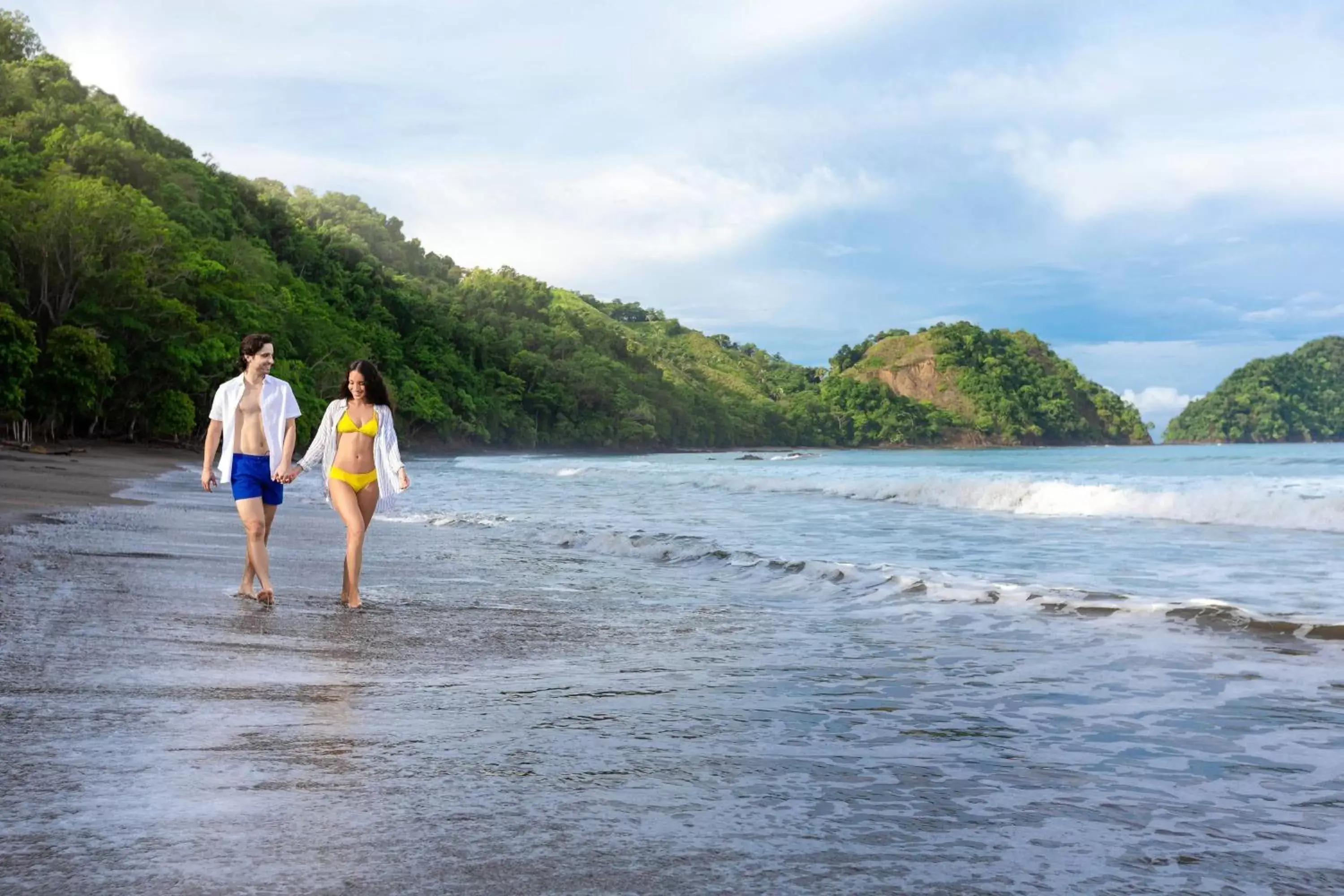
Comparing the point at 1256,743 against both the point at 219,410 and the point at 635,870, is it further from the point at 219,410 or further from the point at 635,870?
the point at 219,410

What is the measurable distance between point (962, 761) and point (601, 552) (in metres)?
8.91

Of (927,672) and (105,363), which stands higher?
(105,363)

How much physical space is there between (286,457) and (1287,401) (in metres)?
195

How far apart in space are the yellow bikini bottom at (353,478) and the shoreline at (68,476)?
13.9 feet

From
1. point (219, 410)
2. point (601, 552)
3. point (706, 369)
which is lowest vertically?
point (601, 552)

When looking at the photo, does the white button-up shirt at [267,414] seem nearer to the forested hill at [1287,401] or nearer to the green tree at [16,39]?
the green tree at [16,39]

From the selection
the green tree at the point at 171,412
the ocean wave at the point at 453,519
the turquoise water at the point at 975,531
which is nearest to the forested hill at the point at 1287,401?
the turquoise water at the point at 975,531

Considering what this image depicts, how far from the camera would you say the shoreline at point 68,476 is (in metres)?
13.6

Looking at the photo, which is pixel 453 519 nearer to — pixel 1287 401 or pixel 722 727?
pixel 722 727

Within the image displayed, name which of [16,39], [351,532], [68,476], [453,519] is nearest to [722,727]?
[351,532]

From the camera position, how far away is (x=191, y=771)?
332 cm

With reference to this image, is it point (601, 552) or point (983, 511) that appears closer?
point (601, 552)

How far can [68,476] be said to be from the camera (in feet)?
69.7

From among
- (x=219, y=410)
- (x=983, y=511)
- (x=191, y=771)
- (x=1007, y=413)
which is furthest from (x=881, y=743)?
(x=1007, y=413)
